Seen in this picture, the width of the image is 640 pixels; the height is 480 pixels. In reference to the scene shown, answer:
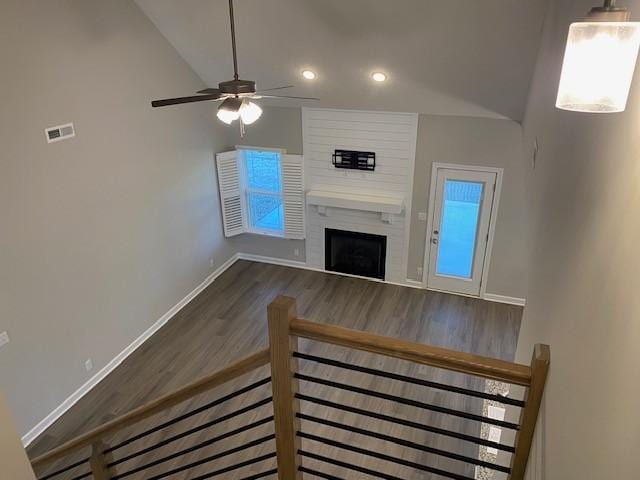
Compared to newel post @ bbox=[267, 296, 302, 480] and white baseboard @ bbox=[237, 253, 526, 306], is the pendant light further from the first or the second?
white baseboard @ bbox=[237, 253, 526, 306]

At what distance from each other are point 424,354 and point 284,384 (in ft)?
1.99

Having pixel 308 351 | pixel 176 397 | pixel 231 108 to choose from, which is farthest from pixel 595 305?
pixel 308 351

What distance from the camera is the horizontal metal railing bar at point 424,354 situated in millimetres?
1635

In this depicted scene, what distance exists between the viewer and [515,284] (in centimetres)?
670

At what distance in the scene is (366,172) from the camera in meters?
6.88

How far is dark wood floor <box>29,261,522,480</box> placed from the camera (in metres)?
4.65

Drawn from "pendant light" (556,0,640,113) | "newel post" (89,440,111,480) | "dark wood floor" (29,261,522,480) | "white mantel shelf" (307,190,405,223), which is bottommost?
"dark wood floor" (29,261,522,480)

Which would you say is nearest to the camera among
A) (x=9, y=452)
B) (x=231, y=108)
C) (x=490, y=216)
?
(x=9, y=452)

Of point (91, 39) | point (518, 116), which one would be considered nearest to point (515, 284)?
point (518, 116)

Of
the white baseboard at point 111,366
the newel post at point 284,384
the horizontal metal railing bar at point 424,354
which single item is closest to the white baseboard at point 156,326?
the white baseboard at point 111,366

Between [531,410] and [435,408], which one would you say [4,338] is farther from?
[531,410]

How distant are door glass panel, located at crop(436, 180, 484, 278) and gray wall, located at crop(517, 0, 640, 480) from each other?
4526 millimetres

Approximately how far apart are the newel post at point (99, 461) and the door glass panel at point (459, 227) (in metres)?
5.11

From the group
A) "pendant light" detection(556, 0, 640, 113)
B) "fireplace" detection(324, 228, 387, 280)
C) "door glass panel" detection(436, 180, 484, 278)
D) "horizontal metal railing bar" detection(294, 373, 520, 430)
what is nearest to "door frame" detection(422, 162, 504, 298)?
"door glass panel" detection(436, 180, 484, 278)
